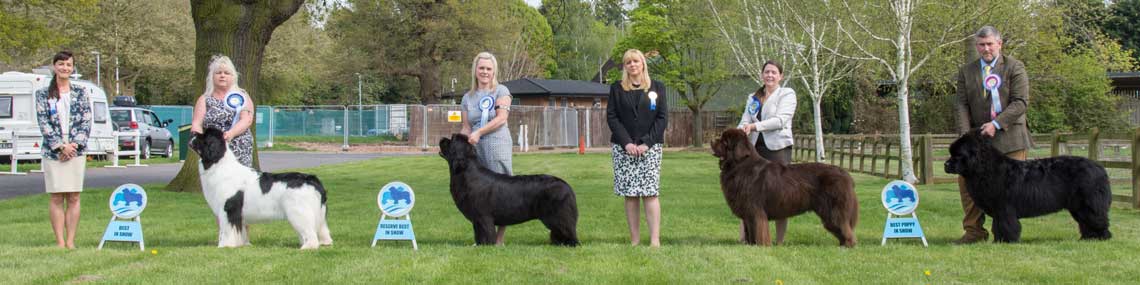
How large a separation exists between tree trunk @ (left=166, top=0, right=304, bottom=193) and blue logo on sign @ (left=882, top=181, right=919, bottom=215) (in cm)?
923

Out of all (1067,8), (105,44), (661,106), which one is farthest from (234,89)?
(105,44)

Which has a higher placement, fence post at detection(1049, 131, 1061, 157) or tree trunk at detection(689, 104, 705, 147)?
tree trunk at detection(689, 104, 705, 147)

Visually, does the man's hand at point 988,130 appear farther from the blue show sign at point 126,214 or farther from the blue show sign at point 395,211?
the blue show sign at point 126,214

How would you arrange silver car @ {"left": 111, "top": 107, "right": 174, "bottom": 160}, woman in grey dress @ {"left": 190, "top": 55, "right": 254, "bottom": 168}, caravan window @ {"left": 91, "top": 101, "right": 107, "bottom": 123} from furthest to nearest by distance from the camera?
silver car @ {"left": 111, "top": 107, "right": 174, "bottom": 160}
caravan window @ {"left": 91, "top": 101, "right": 107, "bottom": 123}
woman in grey dress @ {"left": 190, "top": 55, "right": 254, "bottom": 168}

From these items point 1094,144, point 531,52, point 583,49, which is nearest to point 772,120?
point 1094,144

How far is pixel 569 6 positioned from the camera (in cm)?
2089

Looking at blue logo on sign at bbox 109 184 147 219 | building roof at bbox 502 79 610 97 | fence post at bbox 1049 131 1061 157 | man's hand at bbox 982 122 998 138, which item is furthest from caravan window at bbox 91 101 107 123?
building roof at bbox 502 79 610 97

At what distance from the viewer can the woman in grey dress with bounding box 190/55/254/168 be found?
7562 mm

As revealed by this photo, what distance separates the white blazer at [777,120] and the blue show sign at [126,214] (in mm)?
5205

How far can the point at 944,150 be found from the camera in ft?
69.2

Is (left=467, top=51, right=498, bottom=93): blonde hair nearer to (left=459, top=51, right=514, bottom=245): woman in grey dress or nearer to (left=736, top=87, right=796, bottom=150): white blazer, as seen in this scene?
(left=459, top=51, right=514, bottom=245): woman in grey dress

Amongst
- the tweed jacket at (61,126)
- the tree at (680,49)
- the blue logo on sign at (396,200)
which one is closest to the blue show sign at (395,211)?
the blue logo on sign at (396,200)

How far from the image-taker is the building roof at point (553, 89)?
4628 cm

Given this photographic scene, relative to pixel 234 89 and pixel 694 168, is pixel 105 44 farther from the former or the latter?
pixel 234 89
